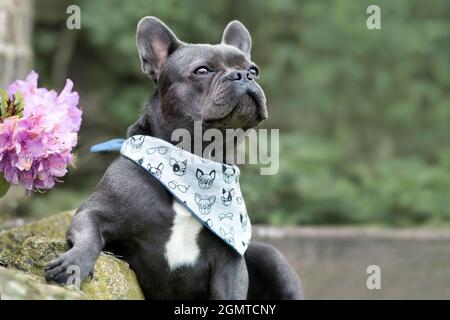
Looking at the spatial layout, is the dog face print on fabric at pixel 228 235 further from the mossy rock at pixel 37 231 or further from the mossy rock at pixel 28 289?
the mossy rock at pixel 37 231

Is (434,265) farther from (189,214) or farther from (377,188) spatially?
(189,214)

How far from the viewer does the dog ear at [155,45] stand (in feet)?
11.8

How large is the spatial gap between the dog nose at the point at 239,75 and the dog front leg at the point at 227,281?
74 cm

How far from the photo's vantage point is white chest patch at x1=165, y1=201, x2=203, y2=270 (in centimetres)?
323

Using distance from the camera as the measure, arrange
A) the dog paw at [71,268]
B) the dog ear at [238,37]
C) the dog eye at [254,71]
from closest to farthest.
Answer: the dog paw at [71,268]
the dog eye at [254,71]
the dog ear at [238,37]

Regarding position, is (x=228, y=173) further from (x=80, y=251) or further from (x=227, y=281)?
(x=80, y=251)

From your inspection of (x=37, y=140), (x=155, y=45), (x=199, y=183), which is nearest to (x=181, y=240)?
(x=199, y=183)

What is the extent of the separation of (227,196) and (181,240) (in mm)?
293

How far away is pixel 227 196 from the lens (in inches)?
133

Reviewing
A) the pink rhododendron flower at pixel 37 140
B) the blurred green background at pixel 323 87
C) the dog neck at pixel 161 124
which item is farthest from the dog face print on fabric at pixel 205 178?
the blurred green background at pixel 323 87

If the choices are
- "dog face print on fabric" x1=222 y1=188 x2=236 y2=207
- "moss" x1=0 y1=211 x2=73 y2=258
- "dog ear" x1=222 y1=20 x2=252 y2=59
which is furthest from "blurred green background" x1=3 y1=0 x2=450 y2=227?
"dog face print on fabric" x1=222 y1=188 x2=236 y2=207

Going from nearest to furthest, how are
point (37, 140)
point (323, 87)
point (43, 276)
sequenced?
point (43, 276)
point (37, 140)
point (323, 87)

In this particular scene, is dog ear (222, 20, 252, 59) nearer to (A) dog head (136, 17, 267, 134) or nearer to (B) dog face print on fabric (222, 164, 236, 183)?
(A) dog head (136, 17, 267, 134)
